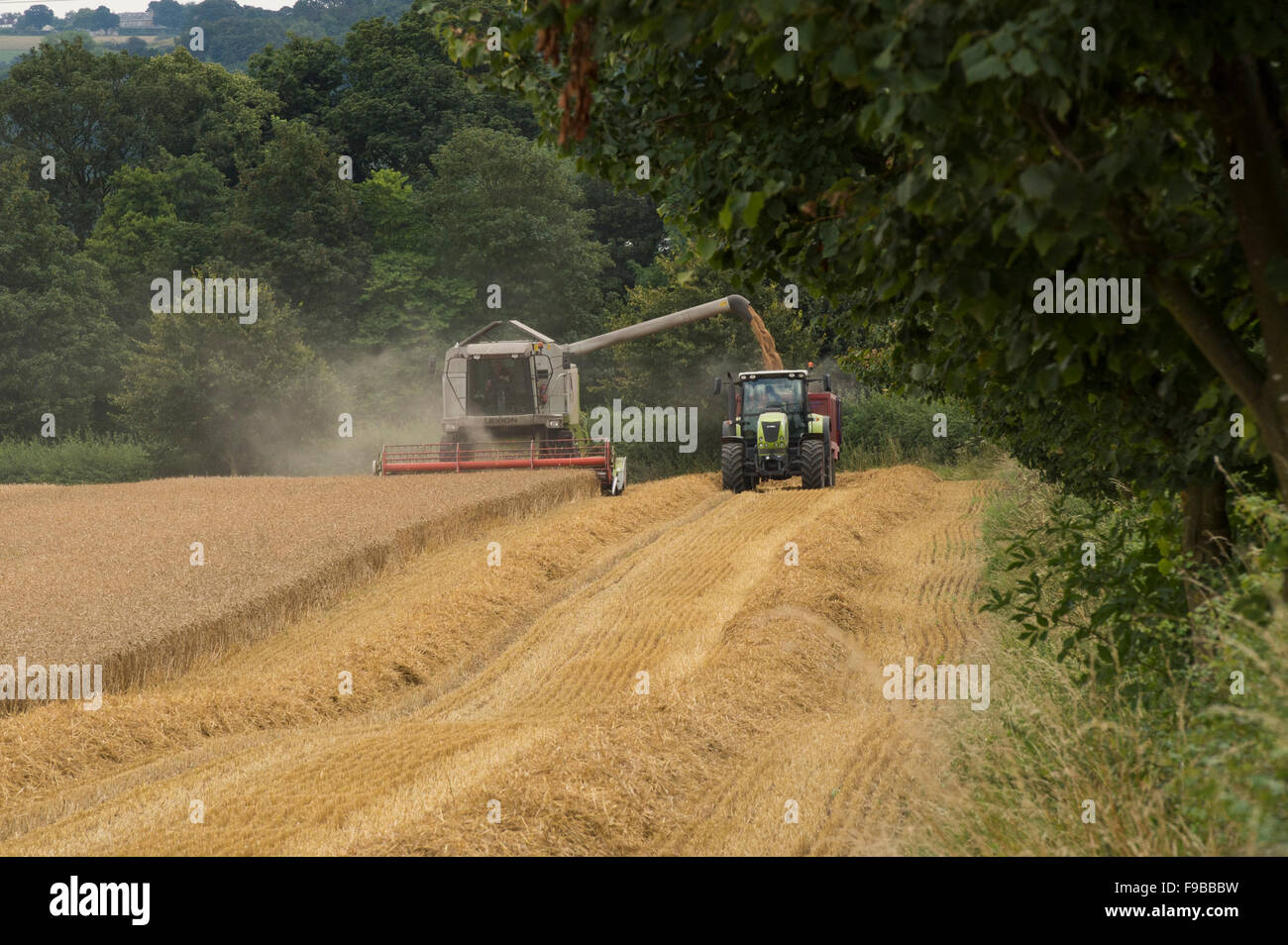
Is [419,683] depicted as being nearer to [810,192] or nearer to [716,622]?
[716,622]

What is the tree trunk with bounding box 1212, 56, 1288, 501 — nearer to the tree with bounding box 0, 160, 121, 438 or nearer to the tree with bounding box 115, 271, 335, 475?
the tree with bounding box 115, 271, 335, 475

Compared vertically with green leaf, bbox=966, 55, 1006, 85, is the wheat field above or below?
below

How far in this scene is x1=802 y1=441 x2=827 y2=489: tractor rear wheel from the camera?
2317cm

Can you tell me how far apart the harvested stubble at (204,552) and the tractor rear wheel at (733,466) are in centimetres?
278

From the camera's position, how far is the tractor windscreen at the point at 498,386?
26875 millimetres

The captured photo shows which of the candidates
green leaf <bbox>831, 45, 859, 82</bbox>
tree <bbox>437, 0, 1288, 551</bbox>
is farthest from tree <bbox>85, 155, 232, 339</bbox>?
green leaf <bbox>831, 45, 859, 82</bbox>

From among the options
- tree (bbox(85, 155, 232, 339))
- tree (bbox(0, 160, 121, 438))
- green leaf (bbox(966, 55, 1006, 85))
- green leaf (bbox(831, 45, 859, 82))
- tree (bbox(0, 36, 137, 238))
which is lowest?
green leaf (bbox(966, 55, 1006, 85))

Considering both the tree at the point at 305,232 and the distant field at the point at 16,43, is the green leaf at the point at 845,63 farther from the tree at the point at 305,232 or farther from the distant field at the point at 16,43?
the distant field at the point at 16,43

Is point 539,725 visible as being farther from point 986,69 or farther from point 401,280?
point 401,280

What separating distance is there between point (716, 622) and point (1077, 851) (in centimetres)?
800

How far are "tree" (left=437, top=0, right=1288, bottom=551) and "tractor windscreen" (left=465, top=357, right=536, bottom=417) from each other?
2170 cm

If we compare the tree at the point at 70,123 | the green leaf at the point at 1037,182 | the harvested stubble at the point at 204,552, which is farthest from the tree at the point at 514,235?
the green leaf at the point at 1037,182

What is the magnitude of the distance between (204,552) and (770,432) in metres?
11.9

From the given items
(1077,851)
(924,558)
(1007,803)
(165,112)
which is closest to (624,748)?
(1007,803)
